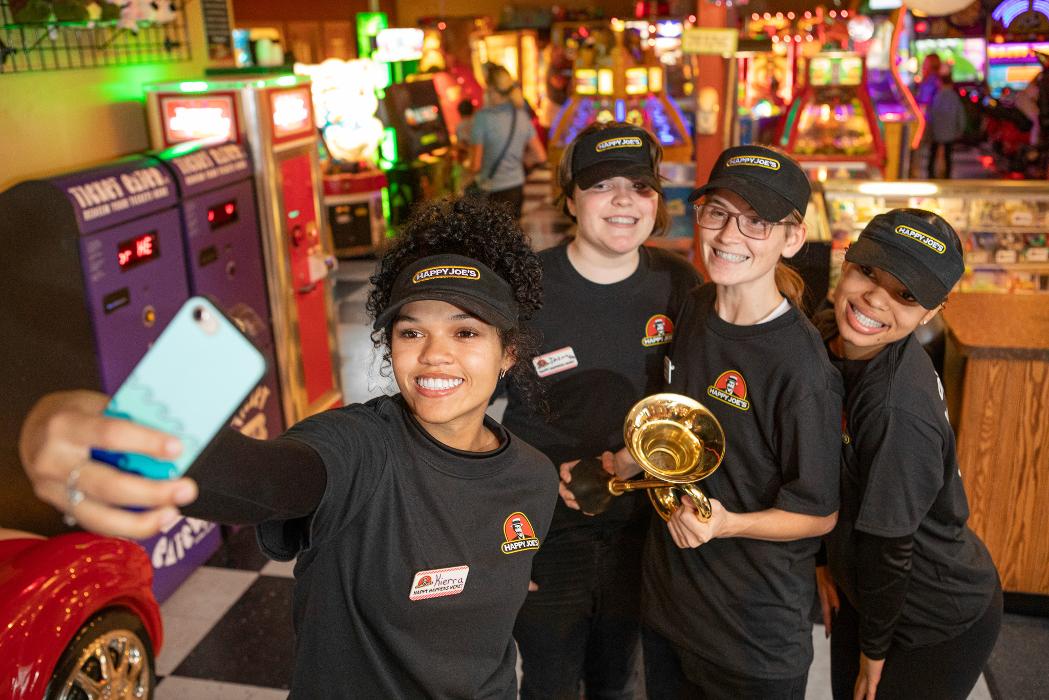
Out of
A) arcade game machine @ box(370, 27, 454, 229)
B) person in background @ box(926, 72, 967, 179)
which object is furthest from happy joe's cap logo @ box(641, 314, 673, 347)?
person in background @ box(926, 72, 967, 179)

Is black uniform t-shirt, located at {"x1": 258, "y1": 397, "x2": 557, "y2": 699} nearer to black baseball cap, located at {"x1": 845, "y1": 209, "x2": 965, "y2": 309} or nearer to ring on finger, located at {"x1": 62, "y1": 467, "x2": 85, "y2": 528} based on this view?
ring on finger, located at {"x1": 62, "y1": 467, "x2": 85, "y2": 528}

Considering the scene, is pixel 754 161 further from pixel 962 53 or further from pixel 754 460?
pixel 962 53

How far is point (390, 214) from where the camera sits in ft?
33.0

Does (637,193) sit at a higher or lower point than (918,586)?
higher

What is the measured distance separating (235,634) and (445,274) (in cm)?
248

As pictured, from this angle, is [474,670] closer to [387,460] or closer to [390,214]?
[387,460]

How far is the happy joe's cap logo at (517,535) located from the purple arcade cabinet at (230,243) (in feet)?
8.42

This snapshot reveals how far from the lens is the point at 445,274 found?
149 cm

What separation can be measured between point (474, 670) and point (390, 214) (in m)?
8.83

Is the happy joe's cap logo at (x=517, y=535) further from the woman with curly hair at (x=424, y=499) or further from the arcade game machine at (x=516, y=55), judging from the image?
the arcade game machine at (x=516, y=55)

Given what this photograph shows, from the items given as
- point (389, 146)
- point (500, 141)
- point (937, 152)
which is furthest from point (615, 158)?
point (937, 152)

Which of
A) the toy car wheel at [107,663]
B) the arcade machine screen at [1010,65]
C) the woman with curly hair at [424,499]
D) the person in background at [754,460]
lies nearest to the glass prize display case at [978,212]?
the person in background at [754,460]

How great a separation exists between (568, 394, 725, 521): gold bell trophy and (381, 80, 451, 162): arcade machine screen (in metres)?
8.69

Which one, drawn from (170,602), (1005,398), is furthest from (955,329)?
(170,602)
